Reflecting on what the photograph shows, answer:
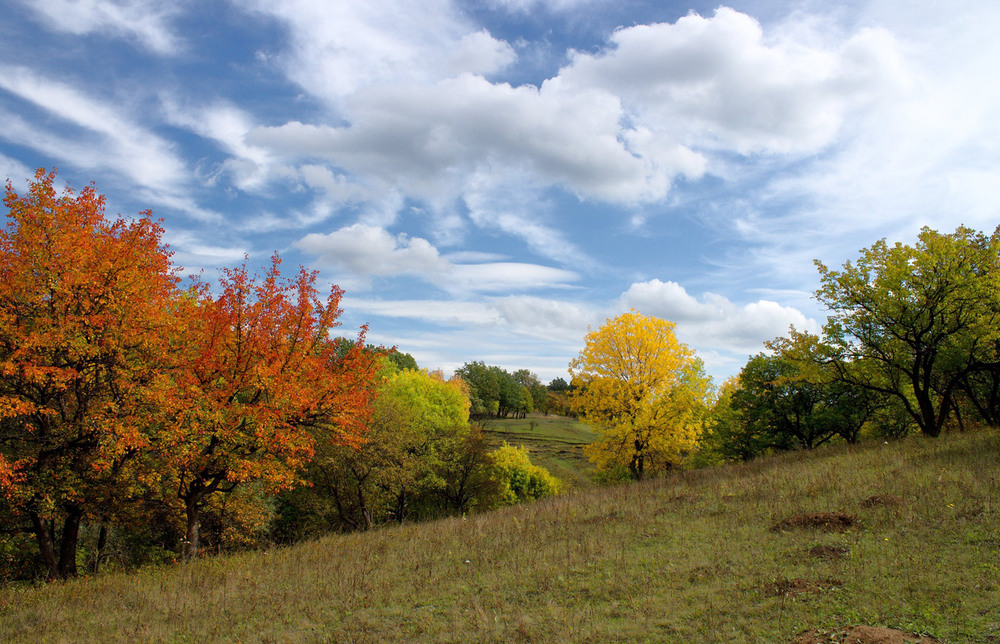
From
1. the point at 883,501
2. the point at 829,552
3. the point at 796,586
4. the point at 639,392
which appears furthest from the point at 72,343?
the point at 639,392

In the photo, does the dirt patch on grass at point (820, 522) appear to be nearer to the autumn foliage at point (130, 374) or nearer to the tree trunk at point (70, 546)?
the autumn foliage at point (130, 374)

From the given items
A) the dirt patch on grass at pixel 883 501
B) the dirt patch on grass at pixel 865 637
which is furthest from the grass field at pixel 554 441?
the dirt patch on grass at pixel 865 637

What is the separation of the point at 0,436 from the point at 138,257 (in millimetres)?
5725

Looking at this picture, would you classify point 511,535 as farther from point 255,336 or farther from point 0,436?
point 0,436

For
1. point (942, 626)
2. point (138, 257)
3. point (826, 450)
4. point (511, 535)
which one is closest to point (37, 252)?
point (138, 257)

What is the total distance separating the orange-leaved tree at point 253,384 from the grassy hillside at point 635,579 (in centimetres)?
330

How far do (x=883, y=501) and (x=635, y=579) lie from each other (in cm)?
651

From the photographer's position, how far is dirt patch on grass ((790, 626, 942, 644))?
20.6 feet

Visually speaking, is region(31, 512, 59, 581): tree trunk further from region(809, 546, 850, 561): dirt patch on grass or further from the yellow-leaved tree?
the yellow-leaved tree

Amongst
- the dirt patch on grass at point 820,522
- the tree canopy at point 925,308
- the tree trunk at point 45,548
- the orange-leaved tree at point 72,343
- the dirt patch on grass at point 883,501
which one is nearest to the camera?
the dirt patch on grass at point 820,522

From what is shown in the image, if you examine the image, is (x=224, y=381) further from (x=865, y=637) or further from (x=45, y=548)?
(x=865, y=637)

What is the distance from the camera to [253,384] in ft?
52.6

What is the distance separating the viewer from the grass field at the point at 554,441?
65938 mm

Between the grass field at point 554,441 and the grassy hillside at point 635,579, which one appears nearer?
the grassy hillside at point 635,579
